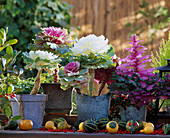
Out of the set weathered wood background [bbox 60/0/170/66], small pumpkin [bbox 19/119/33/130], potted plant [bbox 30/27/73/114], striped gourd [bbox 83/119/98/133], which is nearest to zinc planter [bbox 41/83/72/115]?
potted plant [bbox 30/27/73/114]

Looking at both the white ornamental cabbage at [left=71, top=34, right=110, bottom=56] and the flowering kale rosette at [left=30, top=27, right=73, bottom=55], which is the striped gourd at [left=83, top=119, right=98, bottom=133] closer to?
the white ornamental cabbage at [left=71, top=34, right=110, bottom=56]

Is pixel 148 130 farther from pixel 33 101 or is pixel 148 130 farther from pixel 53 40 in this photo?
pixel 53 40

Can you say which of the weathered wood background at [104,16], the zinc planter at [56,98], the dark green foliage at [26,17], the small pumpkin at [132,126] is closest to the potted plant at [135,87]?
the small pumpkin at [132,126]

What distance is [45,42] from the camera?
5.73ft

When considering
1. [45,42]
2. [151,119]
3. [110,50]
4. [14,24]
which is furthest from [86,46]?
[14,24]

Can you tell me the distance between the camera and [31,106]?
5.16ft

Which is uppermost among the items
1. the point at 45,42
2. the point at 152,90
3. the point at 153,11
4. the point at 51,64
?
the point at 153,11

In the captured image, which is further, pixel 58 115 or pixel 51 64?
pixel 58 115

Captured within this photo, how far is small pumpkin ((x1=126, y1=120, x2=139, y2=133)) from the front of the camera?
1.41 meters

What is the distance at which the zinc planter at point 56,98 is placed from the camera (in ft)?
5.58

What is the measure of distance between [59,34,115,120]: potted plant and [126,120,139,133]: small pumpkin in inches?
7.4

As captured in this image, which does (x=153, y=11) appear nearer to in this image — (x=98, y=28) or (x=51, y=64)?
(x=98, y=28)

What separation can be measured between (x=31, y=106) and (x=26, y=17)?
2.09 meters

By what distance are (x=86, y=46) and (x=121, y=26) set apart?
110 inches
